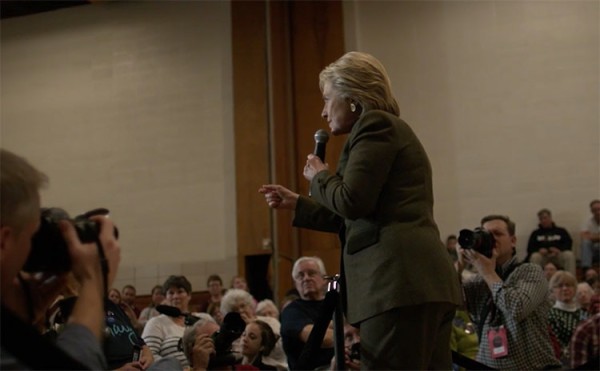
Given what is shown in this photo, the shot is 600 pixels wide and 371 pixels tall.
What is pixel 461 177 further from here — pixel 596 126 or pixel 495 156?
pixel 596 126

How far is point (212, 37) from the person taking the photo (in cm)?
1328

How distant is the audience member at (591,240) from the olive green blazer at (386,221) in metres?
9.32

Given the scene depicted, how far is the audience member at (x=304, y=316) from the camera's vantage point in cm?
495

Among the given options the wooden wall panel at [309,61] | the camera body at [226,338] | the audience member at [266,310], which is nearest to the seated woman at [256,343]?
the camera body at [226,338]

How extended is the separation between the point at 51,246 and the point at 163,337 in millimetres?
4075

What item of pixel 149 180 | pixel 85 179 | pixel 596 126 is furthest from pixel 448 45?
pixel 85 179

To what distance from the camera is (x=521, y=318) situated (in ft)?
12.8

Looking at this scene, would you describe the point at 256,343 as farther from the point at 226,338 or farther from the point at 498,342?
the point at 498,342

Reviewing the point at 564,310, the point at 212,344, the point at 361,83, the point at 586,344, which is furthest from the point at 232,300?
the point at 586,344

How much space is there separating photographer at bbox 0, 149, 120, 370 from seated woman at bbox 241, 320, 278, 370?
3797 millimetres

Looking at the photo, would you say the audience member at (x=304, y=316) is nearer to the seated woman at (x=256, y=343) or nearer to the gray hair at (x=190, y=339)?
the seated woman at (x=256, y=343)

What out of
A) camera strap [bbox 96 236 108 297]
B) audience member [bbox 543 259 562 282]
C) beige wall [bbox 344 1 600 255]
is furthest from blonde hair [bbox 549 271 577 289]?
camera strap [bbox 96 236 108 297]

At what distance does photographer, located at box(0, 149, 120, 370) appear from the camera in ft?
4.98

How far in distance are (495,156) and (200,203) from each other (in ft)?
14.5
